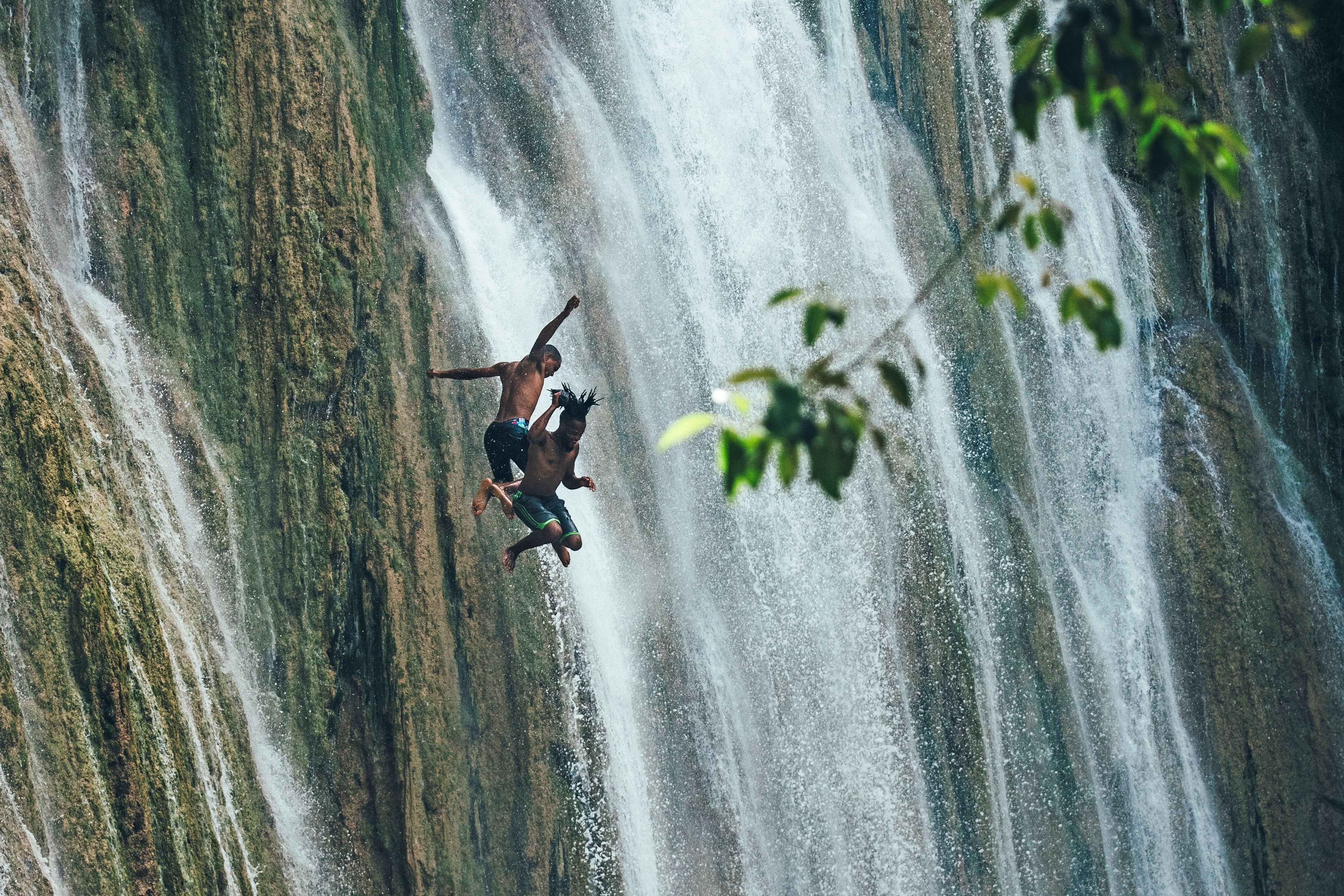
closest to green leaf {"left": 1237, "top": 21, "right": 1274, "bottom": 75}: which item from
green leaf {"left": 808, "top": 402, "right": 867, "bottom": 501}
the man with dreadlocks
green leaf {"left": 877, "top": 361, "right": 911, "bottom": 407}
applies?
green leaf {"left": 877, "top": 361, "right": 911, "bottom": 407}

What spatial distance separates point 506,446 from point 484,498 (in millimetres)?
390

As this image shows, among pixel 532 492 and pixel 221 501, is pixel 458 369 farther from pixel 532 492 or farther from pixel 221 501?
pixel 221 501

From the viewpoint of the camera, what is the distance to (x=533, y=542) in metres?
A: 7.43

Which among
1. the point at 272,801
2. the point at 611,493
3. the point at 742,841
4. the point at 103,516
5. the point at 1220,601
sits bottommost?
the point at 742,841

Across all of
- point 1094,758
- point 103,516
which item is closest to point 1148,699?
point 1094,758

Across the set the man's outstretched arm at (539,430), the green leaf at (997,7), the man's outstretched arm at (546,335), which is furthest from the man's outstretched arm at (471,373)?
the green leaf at (997,7)

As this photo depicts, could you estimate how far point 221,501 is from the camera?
758 centimetres

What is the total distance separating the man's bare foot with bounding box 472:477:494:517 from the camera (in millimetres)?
7227

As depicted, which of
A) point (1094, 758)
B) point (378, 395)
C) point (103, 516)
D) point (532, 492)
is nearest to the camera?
point (103, 516)

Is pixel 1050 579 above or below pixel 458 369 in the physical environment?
below

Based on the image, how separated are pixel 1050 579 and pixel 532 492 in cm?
504

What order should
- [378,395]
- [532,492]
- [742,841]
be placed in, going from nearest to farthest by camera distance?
[532,492]
[378,395]
[742,841]

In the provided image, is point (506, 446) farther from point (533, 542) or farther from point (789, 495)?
point (789, 495)

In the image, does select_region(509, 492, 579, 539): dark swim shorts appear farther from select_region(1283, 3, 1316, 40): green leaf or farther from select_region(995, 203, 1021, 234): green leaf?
select_region(1283, 3, 1316, 40): green leaf
